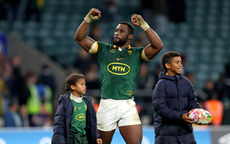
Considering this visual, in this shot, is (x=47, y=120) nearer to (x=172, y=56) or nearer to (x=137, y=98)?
(x=137, y=98)

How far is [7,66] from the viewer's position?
13797mm

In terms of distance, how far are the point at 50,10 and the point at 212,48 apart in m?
Result: 5.35

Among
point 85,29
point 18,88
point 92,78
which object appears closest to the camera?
point 85,29

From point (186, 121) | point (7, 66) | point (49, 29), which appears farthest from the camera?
point (49, 29)

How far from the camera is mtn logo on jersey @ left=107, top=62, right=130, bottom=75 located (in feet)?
22.5

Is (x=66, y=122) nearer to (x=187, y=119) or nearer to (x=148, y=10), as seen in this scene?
(x=187, y=119)

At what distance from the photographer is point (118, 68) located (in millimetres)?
6859

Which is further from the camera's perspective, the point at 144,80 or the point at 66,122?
the point at 144,80

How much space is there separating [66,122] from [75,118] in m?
0.18

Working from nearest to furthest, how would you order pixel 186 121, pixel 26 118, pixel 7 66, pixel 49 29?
pixel 186 121 < pixel 26 118 < pixel 7 66 < pixel 49 29

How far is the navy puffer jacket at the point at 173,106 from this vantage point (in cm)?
657

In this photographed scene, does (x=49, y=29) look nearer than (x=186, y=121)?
No

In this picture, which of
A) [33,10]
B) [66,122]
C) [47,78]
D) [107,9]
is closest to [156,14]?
[107,9]

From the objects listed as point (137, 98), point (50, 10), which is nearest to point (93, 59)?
point (137, 98)
